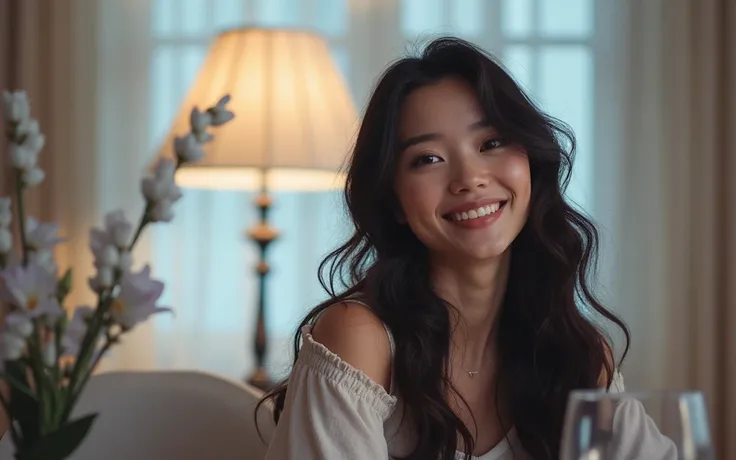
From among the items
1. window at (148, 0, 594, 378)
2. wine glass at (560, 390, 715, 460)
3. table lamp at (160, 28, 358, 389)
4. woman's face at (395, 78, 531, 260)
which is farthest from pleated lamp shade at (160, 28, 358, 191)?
wine glass at (560, 390, 715, 460)

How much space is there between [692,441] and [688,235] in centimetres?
286

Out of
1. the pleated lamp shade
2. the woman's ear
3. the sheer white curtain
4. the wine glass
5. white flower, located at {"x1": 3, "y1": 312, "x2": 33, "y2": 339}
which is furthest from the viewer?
the sheer white curtain

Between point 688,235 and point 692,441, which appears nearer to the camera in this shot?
point 692,441

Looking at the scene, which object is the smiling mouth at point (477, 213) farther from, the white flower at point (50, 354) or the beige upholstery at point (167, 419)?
the white flower at point (50, 354)

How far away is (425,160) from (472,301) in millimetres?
229

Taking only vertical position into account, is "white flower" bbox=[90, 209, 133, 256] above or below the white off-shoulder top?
above

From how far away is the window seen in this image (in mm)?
3418

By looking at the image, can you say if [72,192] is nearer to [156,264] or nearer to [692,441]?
[156,264]

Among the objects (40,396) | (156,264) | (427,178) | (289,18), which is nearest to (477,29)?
(289,18)

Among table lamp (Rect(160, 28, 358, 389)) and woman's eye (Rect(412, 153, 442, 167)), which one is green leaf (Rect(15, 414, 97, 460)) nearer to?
woman's eye (Rect(412, 153, 442, 167))

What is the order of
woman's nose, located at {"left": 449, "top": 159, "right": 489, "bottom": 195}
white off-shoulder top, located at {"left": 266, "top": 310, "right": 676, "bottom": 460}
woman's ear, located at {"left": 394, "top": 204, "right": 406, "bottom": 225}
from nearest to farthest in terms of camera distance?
white off-shoulder top, located at {"left": 266, "top": 310, "right": 676, "bottom": 460} → woman's nose, located at {"left": 449, "top": 159, "right": 489, "bottom": 195} → woman's ear, located at {"left": 394, "top": 204, "right": 406, "bottom": 225}

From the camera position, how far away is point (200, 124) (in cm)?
76

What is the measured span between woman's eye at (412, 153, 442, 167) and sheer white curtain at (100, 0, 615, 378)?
1911mm

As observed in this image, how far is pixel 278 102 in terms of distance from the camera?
106 inches
